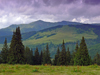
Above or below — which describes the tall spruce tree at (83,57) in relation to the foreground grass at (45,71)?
below

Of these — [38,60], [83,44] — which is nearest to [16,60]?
[83,44]

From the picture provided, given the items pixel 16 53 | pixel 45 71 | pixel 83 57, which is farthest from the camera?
pixel 83 57

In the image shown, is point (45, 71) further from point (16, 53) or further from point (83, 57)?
point (83, 57)

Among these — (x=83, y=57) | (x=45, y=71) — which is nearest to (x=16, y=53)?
(x=45, y=71)

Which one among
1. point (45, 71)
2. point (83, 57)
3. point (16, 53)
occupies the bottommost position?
point (83, 57)

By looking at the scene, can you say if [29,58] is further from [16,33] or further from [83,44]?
[83,44]

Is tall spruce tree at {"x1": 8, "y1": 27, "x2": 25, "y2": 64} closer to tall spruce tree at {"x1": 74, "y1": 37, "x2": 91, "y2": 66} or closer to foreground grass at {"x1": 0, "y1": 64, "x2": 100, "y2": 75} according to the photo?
foreground grass at {"x1": 0, "y1": 64, "x2": 100, "y2": 75}

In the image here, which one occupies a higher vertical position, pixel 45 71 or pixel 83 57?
pixel 45 71

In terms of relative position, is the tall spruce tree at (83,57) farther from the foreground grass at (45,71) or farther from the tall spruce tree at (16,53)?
the foreground grass at (45,71)

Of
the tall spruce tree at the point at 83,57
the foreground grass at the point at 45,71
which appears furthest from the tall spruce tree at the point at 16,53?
the tall spruce tree at the point at 83,57

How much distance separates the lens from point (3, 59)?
44125mm

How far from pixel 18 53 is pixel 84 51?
24.2 m

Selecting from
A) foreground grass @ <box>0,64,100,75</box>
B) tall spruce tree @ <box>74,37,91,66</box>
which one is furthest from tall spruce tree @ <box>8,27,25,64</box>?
tall spruce tree @ <box>74,37,91,66</box>

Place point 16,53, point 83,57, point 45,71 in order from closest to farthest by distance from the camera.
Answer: point 45,71 < point 16,53 < point 83,57
